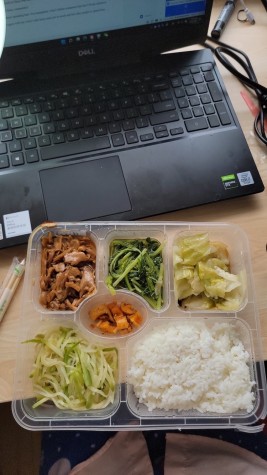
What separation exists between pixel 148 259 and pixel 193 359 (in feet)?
0.57

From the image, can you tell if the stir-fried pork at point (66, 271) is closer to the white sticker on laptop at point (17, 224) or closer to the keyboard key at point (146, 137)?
the white sticker on laptop at point (17, 224)

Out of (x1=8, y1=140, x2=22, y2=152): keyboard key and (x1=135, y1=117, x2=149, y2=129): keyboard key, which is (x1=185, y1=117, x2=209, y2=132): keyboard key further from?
(x1=8, y1=140, x2=22, y2=152): keyboard key

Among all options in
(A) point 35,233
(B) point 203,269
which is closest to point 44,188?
(A) point 35,233

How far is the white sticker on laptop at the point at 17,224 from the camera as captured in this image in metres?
0.73

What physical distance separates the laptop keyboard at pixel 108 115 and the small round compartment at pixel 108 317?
0.83 feet

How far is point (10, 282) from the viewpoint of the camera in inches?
28.2

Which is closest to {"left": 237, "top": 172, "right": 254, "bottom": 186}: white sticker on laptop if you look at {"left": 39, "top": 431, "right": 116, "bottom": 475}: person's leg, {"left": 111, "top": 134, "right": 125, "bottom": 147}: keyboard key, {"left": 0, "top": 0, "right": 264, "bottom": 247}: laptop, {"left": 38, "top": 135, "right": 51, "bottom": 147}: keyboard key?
{"left": 0, "top": 0, "right": 264, "bottom": 247}: laptop

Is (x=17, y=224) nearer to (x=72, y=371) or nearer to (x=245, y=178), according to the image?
(x=72, y=371)

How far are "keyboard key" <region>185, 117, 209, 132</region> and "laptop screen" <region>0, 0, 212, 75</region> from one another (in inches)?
6.2

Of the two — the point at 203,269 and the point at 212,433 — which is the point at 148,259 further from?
the point at 212,433

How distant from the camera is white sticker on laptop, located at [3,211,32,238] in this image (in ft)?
2.39

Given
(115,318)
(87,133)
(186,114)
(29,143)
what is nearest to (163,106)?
(186,114)

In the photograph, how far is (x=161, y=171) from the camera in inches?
30.9

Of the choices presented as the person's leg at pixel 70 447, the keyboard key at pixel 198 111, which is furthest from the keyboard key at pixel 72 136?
the person's leg at pixel 70 447
